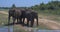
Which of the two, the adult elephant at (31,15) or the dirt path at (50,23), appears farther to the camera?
the dirt path at (50,23)

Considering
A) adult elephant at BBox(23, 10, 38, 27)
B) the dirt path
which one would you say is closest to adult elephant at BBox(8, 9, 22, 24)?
the dirt path

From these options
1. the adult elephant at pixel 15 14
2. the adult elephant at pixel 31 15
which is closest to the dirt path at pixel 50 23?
the adult elephant at pixel 15 14

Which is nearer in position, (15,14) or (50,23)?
(15,14)

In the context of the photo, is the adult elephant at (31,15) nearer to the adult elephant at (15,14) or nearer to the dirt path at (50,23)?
the adult elephant at (15,14)

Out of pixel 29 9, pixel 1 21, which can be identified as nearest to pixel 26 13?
pixel 29 9

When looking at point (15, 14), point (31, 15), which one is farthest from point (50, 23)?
point (15, 14)

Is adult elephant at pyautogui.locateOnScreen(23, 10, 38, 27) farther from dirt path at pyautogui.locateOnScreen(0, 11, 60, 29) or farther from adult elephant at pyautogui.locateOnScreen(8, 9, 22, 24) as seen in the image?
dirt path at pyautogui.locateOnScreen(0, 11, 60, 29)

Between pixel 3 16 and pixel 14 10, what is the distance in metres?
1.09

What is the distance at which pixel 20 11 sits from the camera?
1405cm

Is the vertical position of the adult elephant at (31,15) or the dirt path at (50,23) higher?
the adult elephant at (31,15)

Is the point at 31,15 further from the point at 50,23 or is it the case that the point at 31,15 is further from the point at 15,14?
the point at 50,23

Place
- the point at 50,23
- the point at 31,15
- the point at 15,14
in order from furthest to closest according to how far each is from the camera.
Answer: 1. the point at 50,23
2. the point at 15,14
3. the point at 31,15

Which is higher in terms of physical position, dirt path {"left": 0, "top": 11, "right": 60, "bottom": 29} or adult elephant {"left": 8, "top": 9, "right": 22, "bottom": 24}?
adult elephant {"left": 8, "top": 9, "right": 22, "bottom": 24}

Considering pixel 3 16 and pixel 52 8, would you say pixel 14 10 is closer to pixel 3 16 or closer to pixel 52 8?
pixel 3 16
